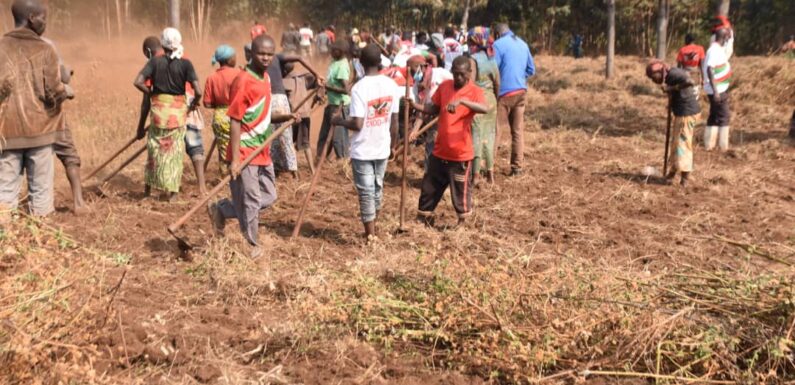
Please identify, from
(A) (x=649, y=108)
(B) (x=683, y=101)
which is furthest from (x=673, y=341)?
(A) (x=649, y=108)

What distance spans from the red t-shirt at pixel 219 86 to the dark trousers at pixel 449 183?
72.6 inches

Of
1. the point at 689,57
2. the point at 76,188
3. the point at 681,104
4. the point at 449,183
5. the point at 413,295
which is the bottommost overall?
the point at 413,295

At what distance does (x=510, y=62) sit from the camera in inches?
320

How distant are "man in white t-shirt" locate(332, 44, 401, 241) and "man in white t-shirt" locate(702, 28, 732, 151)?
5.35 m

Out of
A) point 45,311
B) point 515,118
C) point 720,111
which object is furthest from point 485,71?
point 45,311

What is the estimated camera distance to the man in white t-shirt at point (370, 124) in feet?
18.1

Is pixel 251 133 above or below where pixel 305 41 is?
below

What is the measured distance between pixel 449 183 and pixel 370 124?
1.06 m

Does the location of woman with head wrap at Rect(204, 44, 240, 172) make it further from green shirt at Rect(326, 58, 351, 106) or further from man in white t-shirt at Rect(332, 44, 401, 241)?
green shirt at Rect(326, 58, 351, 106)

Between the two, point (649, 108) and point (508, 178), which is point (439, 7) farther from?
point (508, 178)

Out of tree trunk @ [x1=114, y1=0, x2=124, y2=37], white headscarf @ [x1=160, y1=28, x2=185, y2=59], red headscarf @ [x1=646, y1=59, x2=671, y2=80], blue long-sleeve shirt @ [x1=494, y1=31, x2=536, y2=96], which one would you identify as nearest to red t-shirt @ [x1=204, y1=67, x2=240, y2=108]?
white headscarf @ [x1=160, y1=28, x2=185, y2=59]

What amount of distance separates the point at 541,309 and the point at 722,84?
22.2 ft

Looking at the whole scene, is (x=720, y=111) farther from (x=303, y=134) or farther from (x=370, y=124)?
(x=370, y=124)

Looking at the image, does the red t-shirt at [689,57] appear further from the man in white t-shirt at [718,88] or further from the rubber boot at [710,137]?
the rubber boot at [710,137]
